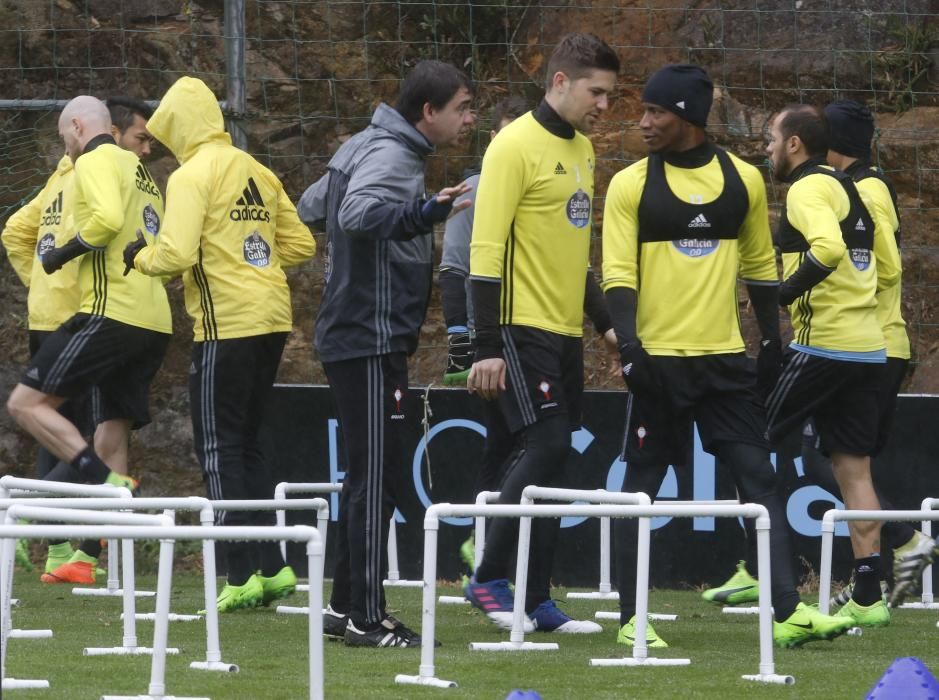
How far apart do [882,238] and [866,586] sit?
64.5 inches

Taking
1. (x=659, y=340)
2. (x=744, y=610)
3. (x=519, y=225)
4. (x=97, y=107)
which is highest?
(x=97, y=107)

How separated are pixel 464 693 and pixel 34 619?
2.94 meters

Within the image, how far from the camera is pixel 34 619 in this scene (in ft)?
23.5

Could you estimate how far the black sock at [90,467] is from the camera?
8430mm

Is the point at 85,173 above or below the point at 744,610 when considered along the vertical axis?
above

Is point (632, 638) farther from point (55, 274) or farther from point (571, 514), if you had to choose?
point (55, 274)

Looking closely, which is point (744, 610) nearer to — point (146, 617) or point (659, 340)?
point (659, 340)

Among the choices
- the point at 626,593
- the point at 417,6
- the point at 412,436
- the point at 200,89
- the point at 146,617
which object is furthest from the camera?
the point at 417,6

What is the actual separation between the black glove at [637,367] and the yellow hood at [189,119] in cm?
246

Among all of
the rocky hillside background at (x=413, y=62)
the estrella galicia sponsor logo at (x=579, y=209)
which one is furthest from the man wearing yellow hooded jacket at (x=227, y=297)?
the rocky hillside background at (x=413, y=62)

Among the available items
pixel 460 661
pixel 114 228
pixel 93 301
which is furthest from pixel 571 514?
pixel 93 301

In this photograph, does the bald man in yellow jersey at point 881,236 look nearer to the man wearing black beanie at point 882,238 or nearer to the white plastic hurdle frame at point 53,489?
the man wearing black beanie at point 882,238

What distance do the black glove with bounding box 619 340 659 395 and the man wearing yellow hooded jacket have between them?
1.97 metres

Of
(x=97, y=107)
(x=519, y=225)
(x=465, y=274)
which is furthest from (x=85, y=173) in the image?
(x=519, y=225)
